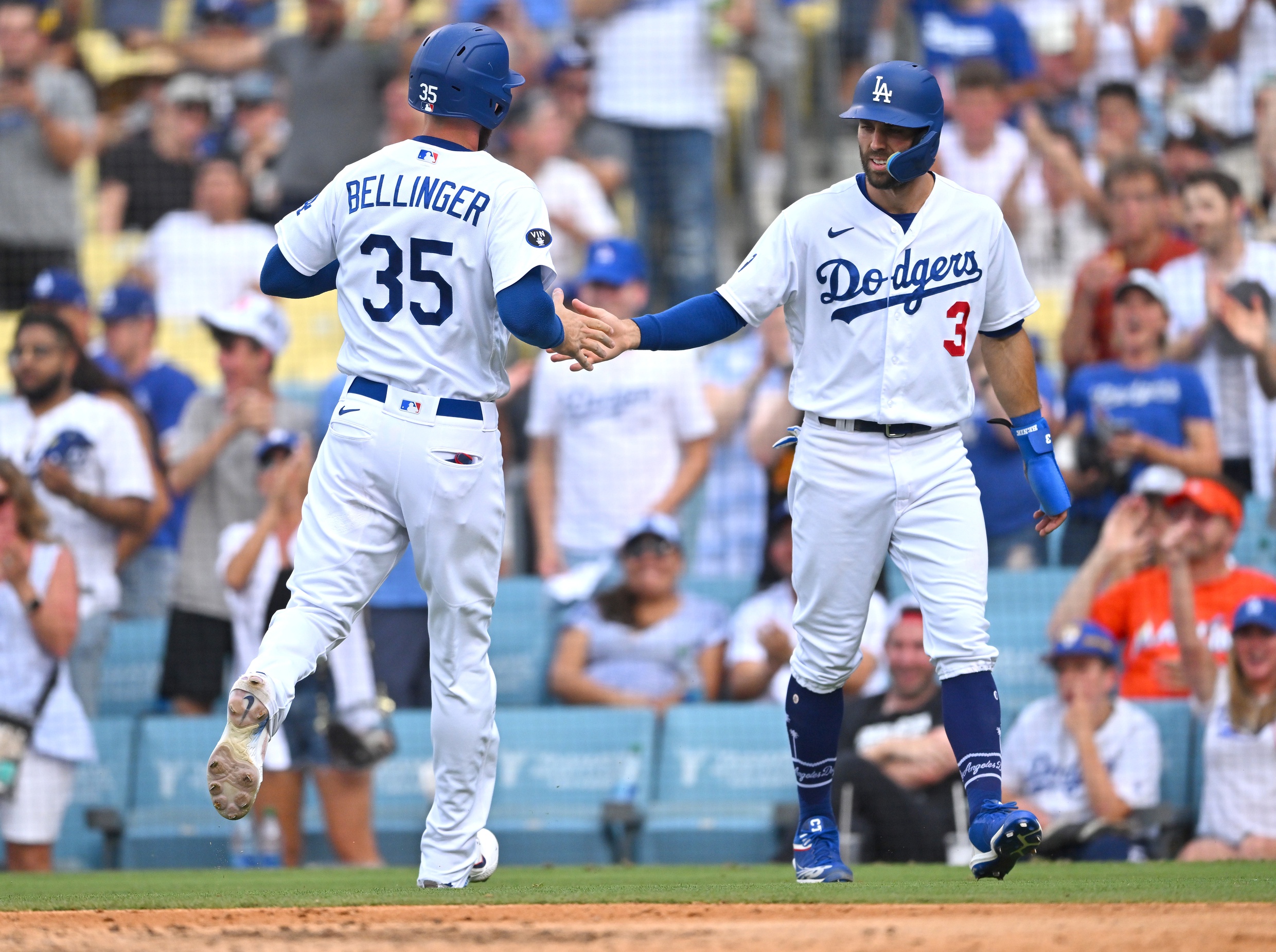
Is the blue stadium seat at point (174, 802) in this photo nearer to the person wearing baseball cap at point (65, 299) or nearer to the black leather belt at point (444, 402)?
the person wearing baseball cap at point (65, 299)

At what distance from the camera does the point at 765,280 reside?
4961 millimetres

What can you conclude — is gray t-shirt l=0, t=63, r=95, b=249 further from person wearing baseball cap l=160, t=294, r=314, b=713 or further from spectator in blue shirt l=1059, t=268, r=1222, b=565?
spectator in blue shirt l=1059, t=268, r=1222, b=565

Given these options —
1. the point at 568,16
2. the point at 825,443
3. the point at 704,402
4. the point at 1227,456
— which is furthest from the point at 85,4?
the point at 825,443

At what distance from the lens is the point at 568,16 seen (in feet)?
36.8

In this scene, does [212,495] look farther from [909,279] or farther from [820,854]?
[909,279]

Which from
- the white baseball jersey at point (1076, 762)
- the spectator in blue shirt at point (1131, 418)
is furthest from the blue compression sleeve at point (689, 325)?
the spectator in blue shirt at point (1131, 418)

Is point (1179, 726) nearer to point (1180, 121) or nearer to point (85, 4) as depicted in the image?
point (1180, 121)

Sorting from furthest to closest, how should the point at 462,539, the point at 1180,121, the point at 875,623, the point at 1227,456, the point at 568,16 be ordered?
the point at 568,16 < the point at 1180,121 < the point at 1227,456 < the point at 875,623 < the point at 462,539

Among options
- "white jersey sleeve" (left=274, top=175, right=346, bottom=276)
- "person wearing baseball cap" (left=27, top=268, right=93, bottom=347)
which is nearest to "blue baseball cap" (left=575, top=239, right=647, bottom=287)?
"person wearing baseball cap" (left=27, top=268, right=93, bottom=347)

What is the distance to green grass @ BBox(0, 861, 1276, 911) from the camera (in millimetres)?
4641

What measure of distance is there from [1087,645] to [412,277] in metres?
3.37

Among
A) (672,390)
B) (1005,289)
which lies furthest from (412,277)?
(672,390)

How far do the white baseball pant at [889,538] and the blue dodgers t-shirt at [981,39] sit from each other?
5862mm

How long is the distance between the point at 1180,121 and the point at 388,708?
5.76 meters
